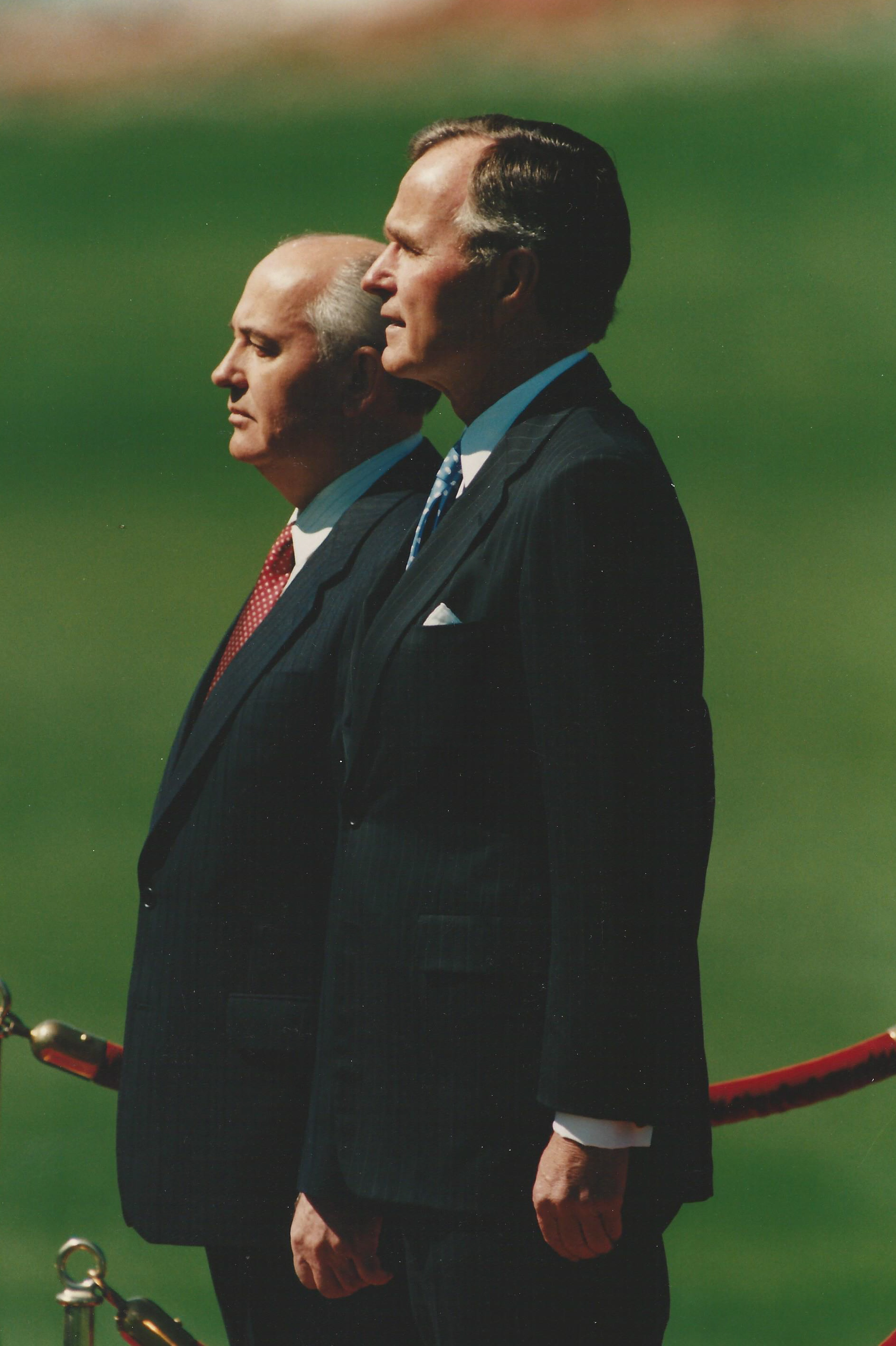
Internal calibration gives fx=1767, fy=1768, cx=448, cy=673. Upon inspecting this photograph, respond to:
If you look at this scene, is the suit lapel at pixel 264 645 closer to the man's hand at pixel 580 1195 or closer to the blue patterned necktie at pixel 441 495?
the blue patterned necktie at pixel 441 495

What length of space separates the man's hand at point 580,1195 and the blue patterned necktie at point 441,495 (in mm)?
690

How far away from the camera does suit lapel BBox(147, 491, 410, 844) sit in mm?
2213

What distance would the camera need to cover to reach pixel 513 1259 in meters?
1.77

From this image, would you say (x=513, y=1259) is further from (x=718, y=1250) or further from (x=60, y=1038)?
(x=718, y=1250)

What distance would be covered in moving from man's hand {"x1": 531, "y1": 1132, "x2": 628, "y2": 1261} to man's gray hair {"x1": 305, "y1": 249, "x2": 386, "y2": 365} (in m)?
1.15

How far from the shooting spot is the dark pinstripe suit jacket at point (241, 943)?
2.15 meters

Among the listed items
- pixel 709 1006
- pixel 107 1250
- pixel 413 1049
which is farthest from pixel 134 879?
pixel 413 1049

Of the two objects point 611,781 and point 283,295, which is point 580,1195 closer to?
point 611,781

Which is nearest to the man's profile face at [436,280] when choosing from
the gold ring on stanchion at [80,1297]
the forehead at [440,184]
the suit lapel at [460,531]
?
the forehead at [440,184]

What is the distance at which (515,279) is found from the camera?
1947 mm

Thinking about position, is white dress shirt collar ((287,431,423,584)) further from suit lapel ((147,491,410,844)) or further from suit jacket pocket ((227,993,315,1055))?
suit jacket pocket ((227,993,315,1055))

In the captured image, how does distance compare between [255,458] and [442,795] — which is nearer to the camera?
[442,795]

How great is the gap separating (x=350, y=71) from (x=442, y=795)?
75.7 inches

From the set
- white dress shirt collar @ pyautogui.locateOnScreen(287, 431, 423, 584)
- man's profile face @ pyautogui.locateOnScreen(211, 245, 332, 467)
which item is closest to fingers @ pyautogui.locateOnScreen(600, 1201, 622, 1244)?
white dress shirt collar @ pyautogui.locateOnScreen(287, 431, 423, 584)
